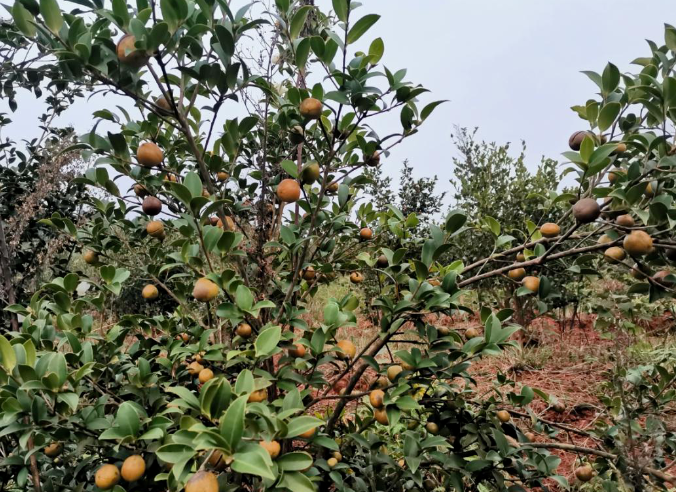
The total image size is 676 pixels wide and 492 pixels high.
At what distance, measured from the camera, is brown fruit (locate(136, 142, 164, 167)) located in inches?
51.8

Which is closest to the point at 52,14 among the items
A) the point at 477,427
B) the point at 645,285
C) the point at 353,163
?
the point at 353,163

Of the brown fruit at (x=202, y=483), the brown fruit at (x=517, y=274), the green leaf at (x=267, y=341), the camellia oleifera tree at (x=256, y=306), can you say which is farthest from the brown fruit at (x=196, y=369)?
the brown fruit at (x=517, y=274)

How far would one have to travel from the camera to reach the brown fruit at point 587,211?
1132 millimetres

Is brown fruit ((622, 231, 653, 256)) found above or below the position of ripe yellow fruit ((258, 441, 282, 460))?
above

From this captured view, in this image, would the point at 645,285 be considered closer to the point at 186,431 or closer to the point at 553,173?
the point at 186,431

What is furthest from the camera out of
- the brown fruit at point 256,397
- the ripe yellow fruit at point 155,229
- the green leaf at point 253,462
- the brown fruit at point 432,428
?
the ripe yellow fruit at point 155,229

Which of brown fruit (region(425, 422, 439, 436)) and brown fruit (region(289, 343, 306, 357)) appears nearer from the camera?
brown fruit (region(289, 343, 306, 357))

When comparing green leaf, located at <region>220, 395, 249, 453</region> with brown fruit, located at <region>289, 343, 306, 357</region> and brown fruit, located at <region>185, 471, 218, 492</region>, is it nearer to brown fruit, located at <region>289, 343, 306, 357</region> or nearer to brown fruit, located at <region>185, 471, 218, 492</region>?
brown fruit, located at <region>185, 471, 218, 492</region>

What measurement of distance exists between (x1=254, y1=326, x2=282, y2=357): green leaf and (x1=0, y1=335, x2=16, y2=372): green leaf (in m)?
0.60

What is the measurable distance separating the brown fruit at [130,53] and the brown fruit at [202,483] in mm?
995

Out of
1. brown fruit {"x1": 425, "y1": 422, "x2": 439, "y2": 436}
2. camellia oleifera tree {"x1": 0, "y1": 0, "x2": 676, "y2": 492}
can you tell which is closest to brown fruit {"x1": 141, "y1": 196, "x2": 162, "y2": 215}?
camellia oleifera tree {"x1": 0, "y1": 0, "x2": 676, "y2": 492}

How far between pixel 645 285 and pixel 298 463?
3.86 ft

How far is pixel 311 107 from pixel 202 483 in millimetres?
994

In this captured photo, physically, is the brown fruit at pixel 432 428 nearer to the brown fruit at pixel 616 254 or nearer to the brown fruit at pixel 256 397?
the brown fruit at pixel 256 397
